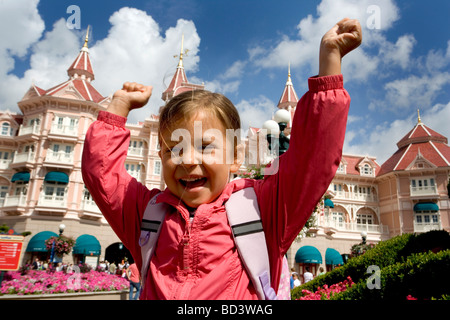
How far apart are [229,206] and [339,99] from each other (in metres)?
0.70

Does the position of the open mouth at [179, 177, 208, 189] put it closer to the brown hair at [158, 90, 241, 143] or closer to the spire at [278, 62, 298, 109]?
the brown hair at [158, 90, 241, 143]

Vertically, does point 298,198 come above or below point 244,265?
above

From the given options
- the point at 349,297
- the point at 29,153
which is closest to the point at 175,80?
the point at 29,153

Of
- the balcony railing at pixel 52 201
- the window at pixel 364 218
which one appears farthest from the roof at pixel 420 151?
the balcony railing at pixel 52 201

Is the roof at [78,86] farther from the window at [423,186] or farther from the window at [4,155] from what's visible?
the window at [423,186]

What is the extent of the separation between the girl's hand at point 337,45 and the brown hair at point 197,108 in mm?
567

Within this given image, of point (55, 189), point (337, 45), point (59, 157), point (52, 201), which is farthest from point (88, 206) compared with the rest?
point (337, 45)

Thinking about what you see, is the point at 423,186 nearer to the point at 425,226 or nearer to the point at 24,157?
the point at 425,226

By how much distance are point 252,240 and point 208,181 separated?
0.36 metres

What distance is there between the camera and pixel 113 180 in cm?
162

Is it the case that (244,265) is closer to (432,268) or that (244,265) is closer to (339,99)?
(339,99)

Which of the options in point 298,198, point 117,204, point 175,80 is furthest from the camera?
point 175,80

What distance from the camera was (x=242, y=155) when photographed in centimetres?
185
